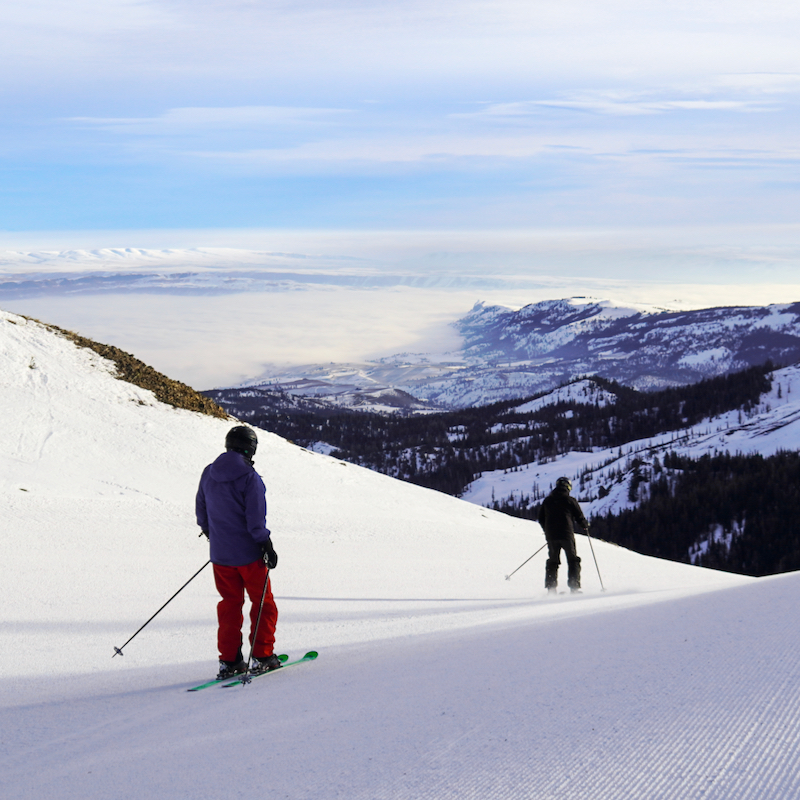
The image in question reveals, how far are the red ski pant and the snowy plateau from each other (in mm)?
427

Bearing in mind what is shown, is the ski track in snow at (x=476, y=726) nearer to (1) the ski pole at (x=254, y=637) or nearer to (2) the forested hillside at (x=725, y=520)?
(1) the ski pole at (x=254, y=637)

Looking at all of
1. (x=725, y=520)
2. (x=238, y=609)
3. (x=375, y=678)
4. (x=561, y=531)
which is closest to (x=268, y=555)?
(x=238, y=609)

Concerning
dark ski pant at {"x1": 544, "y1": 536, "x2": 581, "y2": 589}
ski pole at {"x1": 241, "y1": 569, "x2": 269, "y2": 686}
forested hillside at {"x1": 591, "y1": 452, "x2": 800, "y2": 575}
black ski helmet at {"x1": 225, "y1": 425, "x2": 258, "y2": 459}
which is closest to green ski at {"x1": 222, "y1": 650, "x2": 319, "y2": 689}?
ski pole at {"x1": 241, "y1": 569, "x2": 269, "y2": 686}

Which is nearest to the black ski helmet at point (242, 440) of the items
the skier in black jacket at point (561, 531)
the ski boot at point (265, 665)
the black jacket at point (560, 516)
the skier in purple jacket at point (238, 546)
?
Result: the skier in purple jacket at point (238, 546)

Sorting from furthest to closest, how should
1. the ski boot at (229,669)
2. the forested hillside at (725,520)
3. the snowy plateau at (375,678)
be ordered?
the forested hillside at (725,520)
the ski boot at (229,669)
the snowy plateau at (375,678)

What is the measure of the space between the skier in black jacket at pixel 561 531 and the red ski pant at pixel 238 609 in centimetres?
839

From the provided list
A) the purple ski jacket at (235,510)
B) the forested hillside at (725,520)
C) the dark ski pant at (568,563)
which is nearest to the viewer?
the purple ski jacket at (235,510)

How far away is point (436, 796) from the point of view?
12.7 feet

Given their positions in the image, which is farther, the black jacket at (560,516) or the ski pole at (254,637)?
the black jacket at (560,516)

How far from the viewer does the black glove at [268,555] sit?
7242mm

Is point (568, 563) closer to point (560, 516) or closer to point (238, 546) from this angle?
point (560, 516)

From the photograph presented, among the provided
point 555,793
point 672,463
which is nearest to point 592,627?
point 555,793

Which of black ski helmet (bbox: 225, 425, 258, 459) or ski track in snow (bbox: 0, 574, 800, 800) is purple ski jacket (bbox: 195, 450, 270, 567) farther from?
ski track in snow (bbox: 0, 574, 800, 800)

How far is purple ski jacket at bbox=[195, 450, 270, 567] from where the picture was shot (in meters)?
7.23
